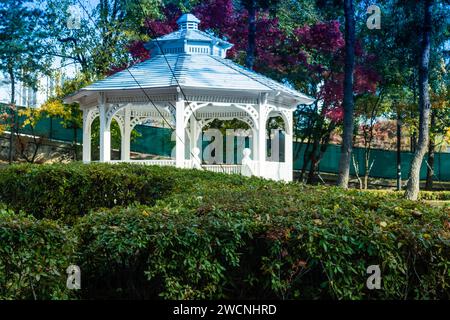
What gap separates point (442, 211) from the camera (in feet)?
18.5

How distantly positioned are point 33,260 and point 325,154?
2971 centimetres

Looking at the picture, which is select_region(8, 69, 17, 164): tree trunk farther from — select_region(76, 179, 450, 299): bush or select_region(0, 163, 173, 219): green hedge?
select_region(76, 179, 450, 299): bush

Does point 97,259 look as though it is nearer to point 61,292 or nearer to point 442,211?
point 61,292

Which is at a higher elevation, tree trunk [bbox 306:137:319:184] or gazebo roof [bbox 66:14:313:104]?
gazebo roof [bbox 66:14:313:104]

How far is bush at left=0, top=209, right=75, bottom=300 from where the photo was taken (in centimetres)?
432

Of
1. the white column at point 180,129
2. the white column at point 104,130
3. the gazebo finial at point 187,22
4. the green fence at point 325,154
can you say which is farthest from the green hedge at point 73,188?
the green fence at point 325,154

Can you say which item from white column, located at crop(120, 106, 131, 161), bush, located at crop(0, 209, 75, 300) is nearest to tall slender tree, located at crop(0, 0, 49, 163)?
white column, located at crop(120, 106, 131, 161)

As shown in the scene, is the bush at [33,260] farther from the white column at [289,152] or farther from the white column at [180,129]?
the white column at [289,152]

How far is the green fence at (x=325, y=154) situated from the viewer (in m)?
32.0

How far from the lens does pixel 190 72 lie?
56.3 ft

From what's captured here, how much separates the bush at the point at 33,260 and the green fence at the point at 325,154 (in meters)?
27.3

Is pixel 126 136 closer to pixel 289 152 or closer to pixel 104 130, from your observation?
pixel 104 130

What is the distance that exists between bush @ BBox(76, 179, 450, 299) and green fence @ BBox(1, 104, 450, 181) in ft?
89.3
